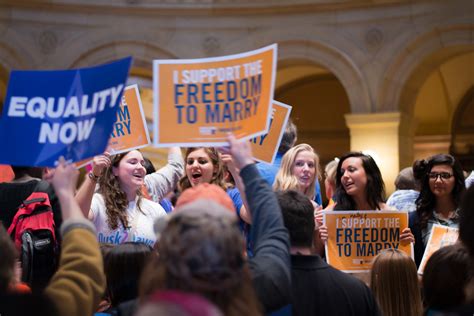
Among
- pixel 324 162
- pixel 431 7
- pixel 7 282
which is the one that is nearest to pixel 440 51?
pixel 431 7

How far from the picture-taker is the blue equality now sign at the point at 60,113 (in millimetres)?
3125

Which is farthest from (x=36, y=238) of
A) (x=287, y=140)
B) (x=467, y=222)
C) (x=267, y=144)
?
(x=467, y=222)

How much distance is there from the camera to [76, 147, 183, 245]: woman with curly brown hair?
181 inches

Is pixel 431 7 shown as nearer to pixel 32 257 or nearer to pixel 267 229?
pixel 32 257

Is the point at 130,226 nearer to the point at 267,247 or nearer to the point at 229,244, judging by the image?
the point at 267,247

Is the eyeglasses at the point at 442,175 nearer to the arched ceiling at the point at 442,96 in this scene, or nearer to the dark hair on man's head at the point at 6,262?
the dark hair on man's head at the point at 6,262

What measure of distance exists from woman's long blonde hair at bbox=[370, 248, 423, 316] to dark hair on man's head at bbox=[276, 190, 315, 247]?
94 centimetres

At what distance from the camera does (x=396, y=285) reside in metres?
4.03

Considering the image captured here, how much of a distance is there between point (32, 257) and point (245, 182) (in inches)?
90.4

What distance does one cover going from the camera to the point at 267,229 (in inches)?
107

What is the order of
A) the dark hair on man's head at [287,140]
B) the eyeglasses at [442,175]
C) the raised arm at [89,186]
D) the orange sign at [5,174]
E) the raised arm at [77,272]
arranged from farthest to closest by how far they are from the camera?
the orange sign at [5,174]
the dark hair on man's head at [287,140]
the eyeglasses at [442,175]
the raised arm at [89,186]
the raised arm at [77,272]

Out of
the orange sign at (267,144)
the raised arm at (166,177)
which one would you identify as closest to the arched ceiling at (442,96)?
the raised arm at (166,177)

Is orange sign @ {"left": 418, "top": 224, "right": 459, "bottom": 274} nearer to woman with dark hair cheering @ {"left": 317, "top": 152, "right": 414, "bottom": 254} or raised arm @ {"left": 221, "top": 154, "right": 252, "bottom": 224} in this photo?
woman with dark hair cheering @ {"left": 317, "top": 152, "right": 414, "bottom": 254}

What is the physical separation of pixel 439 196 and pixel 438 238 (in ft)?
1.81
